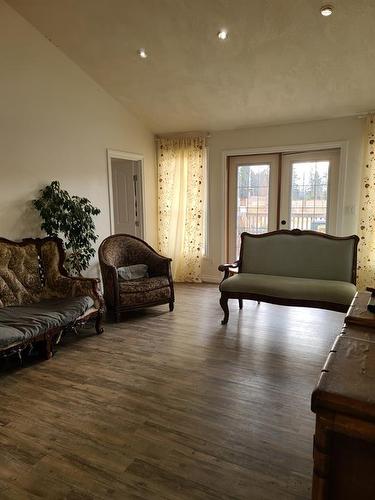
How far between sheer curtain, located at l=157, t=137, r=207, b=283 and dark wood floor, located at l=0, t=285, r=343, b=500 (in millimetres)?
2192

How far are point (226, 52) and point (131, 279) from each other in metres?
2.77

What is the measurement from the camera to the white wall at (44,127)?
341 centimetres

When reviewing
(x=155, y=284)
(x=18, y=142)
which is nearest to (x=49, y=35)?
(x=18, y=142)

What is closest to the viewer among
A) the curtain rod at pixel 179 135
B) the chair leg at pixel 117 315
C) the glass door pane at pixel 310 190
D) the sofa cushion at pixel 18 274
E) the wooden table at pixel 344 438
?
the wooden table at pixel 344 438

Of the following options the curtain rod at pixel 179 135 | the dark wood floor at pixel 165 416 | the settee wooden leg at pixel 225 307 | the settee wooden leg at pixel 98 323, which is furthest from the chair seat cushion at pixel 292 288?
the curtain rod at pixel 179 135

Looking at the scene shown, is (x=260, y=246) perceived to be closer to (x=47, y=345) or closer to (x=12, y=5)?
(x=47, y=345)

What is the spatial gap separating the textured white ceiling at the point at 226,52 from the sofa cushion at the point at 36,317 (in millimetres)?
2793

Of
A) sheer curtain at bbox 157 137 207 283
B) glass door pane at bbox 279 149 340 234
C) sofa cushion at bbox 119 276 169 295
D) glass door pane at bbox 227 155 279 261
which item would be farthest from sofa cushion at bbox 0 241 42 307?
glass door pane at bbox 279 149 340 234

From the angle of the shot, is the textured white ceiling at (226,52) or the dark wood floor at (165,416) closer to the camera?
the dark wood floor at (165,416)

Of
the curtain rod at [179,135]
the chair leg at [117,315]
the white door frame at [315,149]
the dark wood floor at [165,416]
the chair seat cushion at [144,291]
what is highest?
the curtain rod at [179,135]

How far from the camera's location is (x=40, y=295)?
136 inches

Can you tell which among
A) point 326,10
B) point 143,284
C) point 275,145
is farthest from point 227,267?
point 326,10

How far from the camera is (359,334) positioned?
4.66 ft

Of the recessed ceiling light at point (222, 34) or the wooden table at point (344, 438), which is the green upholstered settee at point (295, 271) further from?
the wooden table at point (344, 438)
